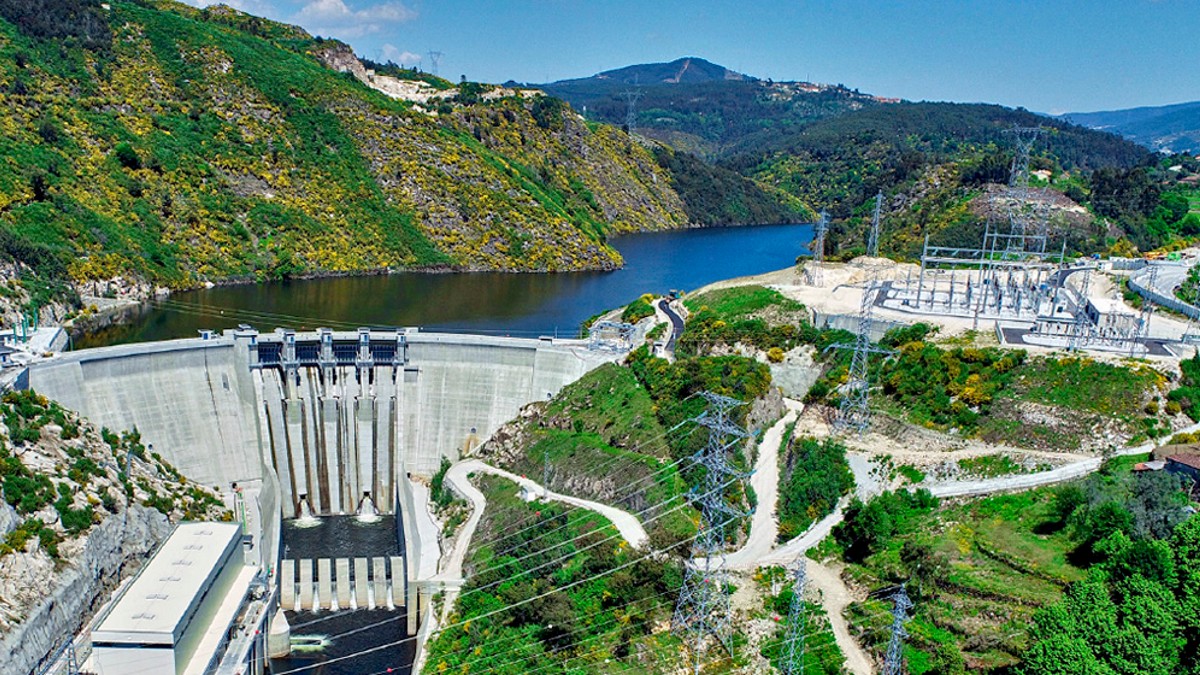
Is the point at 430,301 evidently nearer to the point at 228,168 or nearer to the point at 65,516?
the point at 228,168

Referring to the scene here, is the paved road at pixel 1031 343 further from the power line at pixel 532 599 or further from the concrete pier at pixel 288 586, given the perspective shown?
the concrete pier at pixel 288 586

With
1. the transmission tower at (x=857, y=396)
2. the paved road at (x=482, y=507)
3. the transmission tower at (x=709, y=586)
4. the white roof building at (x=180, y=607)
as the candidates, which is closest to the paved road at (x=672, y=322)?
the transmission tower at (x=857, y=396)

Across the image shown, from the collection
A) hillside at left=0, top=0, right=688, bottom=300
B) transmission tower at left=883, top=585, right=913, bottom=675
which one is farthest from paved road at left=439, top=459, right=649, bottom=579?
hillside at left=0, top=0, right=688, bottom=300

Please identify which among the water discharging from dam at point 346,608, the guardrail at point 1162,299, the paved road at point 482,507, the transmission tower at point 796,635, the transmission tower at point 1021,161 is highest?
the transmission tower at point 1021,161

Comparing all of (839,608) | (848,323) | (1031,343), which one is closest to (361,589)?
(839,608)

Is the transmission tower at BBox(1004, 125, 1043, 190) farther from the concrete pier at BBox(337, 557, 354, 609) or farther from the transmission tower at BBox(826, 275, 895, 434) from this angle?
the concrete pier at BBox(337, 557, 354, 609)

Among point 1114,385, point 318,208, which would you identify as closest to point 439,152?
point 318,208
